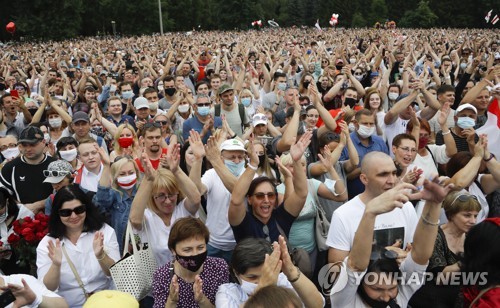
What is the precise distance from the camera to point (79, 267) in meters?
3.83

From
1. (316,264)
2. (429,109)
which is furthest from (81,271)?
(429,109)

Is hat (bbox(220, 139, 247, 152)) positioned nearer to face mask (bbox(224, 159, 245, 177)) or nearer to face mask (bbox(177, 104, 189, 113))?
face mask (bbox(224, 159, 245, 177))

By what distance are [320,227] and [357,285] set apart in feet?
5.29

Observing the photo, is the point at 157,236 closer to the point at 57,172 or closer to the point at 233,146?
the point at 233,146

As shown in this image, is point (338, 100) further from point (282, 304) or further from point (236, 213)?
point (282, 304)

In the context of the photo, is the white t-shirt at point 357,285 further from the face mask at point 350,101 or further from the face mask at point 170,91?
the face mask at point 170,91

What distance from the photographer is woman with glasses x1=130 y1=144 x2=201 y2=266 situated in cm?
406

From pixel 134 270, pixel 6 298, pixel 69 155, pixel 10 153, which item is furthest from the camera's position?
pixel 10 153

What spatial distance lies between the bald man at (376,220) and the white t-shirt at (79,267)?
5.70ft

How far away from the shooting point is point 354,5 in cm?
8450

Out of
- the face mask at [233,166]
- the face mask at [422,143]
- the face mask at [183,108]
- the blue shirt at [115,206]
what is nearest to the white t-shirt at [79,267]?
the blue shirt at [115,206]

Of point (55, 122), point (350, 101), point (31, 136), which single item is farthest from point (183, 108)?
point (31, 136)

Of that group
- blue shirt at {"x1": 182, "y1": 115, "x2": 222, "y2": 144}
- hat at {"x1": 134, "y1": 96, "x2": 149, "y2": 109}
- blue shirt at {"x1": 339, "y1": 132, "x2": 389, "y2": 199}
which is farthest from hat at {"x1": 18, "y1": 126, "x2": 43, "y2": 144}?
blue shirt at {"x1": 339, "y1": 132, "x2": 389, "y2": 199}

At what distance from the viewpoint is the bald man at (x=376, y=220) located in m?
3.62
